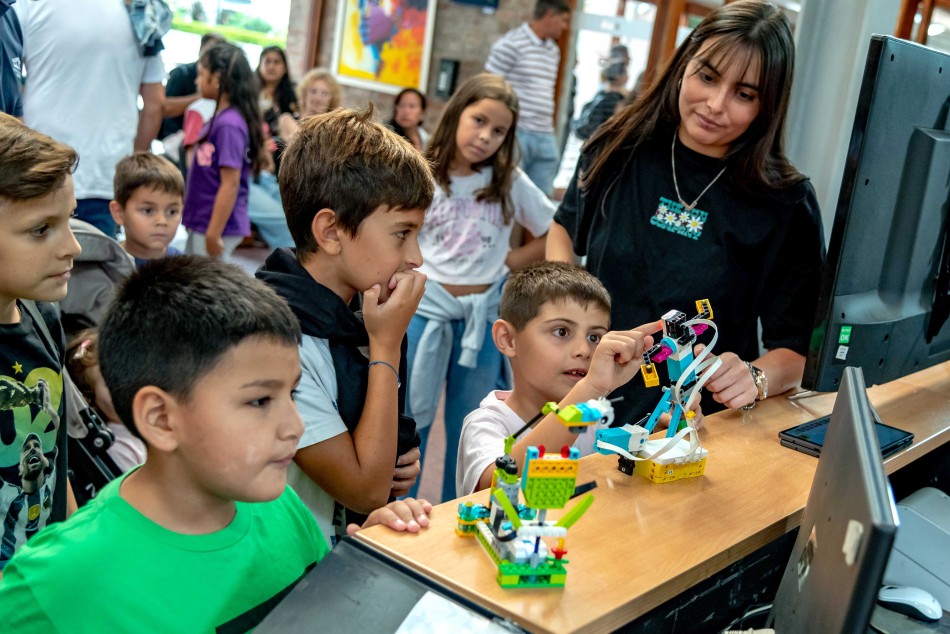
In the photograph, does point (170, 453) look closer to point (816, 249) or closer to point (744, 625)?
point (744, 625)

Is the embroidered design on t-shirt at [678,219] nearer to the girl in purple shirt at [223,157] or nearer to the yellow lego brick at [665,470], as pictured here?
the yellow lego brick at [665,470]

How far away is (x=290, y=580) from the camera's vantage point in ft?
4.26

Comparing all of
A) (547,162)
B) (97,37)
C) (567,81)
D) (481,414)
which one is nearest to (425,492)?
(481,414)

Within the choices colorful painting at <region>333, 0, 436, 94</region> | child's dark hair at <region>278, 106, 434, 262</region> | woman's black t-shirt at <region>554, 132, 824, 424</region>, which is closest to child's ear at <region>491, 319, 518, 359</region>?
woman's black t-shirt at <region>554, 132, 824, 424</region>

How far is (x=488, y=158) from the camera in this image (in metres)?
3.26

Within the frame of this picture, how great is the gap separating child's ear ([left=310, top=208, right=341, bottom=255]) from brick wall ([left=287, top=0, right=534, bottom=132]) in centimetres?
544

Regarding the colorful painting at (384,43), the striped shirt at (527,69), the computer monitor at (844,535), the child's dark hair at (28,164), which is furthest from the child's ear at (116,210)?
A: the colorful painting at (384,43)

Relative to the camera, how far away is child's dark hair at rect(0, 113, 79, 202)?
1.59 m

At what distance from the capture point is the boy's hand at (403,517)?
122 centimetres

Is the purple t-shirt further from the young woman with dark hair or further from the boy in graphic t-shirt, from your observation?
the boy in graphic t-shirt

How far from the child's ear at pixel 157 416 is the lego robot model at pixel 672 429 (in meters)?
0.62

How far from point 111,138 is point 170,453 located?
2644 mm

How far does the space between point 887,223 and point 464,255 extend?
1.66 metres

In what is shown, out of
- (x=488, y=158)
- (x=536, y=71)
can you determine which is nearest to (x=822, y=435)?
(x=488, y=158)
